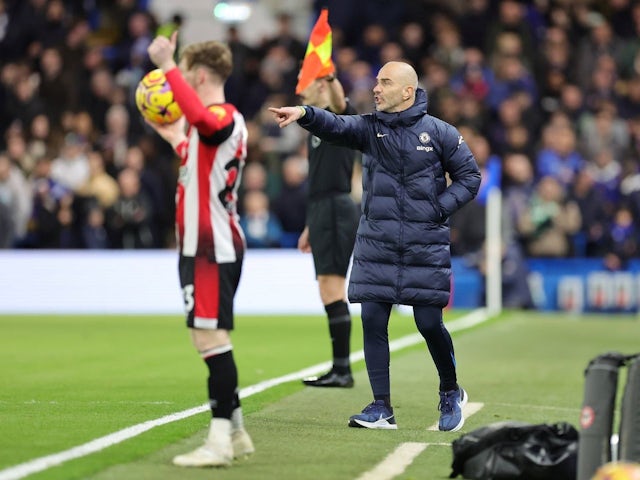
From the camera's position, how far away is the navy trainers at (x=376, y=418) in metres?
8.72

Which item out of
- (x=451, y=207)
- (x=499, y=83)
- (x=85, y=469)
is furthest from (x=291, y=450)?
(x=499, y=83)

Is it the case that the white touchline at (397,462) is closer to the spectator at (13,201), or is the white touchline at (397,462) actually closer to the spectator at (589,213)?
the spectator at (589,213)

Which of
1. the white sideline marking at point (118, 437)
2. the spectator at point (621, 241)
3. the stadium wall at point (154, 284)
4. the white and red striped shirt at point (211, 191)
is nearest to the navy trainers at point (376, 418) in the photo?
the white sideline marking at point (118, 437)

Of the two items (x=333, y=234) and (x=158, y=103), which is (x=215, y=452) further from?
(x=333, y=234)

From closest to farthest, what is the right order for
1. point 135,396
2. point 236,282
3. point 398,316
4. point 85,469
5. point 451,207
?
point 85,469 → point 236,282 → point 451,207 → point 135,396 → point 398,316

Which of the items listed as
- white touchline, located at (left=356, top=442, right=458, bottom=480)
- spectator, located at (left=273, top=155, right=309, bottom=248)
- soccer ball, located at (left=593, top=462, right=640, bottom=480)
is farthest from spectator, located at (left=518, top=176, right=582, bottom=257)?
soccer ball, located at (left=593, top=462, right=640, bottom=480)

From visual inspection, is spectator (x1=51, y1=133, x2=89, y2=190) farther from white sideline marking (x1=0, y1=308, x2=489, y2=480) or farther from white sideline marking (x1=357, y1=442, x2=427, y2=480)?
white sideline marking (x1=357, y1=442, x2=427, y2=480)

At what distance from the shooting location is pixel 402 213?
343 inches

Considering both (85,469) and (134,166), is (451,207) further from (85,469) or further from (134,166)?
(134,166)

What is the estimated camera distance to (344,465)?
286 inches

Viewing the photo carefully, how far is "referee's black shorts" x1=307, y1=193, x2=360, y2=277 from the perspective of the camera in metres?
11.2

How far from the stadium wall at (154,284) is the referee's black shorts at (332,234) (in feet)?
31.1

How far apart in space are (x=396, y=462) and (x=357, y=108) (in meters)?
15.0

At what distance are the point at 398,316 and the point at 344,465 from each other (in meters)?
13.3
